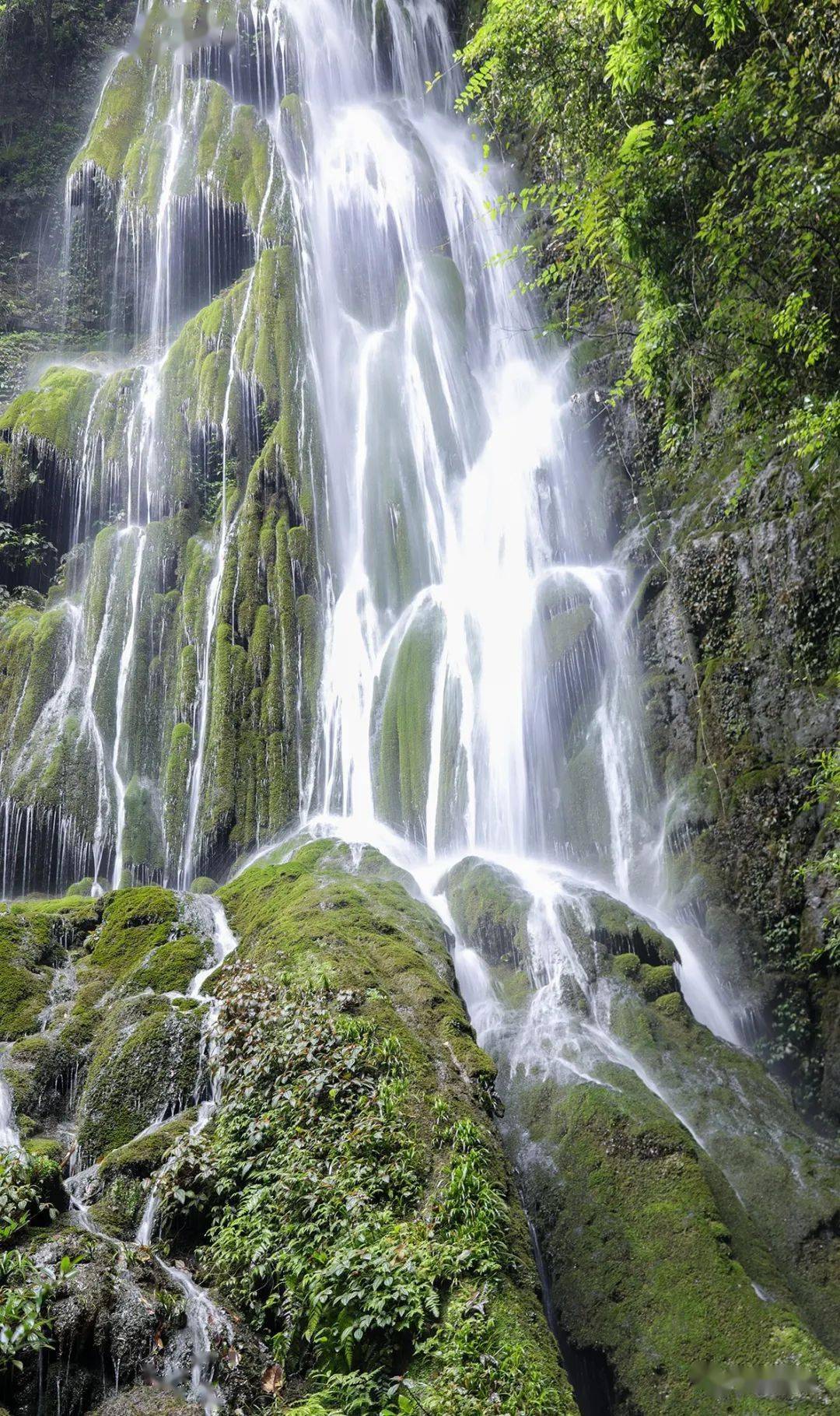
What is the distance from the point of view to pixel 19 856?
16.4 metres

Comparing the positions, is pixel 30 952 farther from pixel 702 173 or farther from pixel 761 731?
pixel 702 173

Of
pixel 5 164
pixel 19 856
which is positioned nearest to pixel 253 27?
pixel 5 164

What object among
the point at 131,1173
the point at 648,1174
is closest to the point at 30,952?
the point at 131,1173

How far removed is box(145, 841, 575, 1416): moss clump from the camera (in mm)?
4570

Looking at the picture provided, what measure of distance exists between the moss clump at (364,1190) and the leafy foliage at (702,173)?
5550 mm

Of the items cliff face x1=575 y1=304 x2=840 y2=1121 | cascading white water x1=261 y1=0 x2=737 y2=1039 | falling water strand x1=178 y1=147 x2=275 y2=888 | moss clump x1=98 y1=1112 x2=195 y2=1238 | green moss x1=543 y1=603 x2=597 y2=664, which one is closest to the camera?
moss clump x1=98 y1=1112 x2=195 y2=1238

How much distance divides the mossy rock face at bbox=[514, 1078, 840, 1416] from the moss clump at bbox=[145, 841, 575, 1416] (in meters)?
1.39

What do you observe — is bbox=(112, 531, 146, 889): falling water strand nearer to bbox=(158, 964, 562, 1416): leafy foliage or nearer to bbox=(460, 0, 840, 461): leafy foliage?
bbox=(158, 964, 562, 1416): leafy foliage

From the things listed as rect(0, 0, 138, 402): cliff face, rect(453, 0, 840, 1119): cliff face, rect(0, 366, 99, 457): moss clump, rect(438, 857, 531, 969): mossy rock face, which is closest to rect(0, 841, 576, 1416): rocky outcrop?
rect(438, 857, 531, 969): mossy rock face

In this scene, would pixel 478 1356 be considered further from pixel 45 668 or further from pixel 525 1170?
pixel 45 668

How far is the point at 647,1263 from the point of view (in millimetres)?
6664

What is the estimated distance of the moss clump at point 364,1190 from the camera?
457 cm

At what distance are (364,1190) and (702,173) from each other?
909cm

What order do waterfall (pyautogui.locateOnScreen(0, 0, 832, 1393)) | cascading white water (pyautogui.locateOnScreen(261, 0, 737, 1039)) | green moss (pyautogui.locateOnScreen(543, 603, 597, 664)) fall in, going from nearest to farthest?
1. waterfall (pyautogui.locateOnScreen(0, 0, 832, 1393))
2. cascading white water (pyautogui.locateOnScreen(261, 0, 737, 1039))
3. green moss (pyautogui.locateOnScreen(543, 603, 597, 664))
